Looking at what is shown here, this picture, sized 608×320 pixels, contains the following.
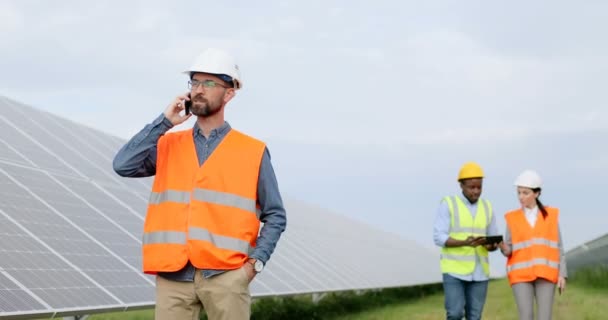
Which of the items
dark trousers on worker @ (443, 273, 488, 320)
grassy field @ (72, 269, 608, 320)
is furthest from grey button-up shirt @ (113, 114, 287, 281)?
grassy field @ (72, 269, 608, 320)

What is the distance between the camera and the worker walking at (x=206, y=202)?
4.80 metres

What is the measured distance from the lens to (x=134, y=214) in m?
12.0

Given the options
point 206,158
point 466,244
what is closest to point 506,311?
point 466,244

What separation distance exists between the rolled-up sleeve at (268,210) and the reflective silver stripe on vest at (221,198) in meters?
0.12

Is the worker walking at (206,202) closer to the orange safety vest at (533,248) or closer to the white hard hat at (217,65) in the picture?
the white hard hat at (217,65)

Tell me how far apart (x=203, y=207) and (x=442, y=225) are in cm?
535

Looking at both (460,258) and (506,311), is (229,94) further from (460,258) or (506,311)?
(506,311)

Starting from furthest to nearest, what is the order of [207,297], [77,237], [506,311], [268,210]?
[506,311], [77,237], [268,210], [207,297]

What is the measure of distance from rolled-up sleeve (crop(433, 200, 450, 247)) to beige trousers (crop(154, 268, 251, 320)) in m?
5.24

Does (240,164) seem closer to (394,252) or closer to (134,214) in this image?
(134,214)

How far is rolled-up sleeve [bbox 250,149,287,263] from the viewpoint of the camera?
4.91m

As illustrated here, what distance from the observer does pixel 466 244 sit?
9.65 m

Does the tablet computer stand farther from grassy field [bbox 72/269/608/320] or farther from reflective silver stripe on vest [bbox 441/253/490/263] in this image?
grassy field [bbox 72/269/608/320]

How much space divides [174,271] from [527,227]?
19.4ft
